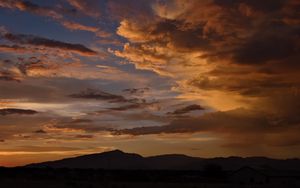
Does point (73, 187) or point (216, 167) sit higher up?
point (216, 167)

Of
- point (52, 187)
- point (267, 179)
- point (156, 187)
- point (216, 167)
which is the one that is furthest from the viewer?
point (216, 167)

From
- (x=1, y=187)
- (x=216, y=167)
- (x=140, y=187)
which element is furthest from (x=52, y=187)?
(x=216, y=167)

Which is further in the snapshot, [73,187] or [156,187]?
[156,187]

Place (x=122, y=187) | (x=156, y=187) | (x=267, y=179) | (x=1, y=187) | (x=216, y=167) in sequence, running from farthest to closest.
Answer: (x=216, y=167) < (x=267, y=179) < (x=156, y=187) < (x=122, y=187) < (x=1, y=187)

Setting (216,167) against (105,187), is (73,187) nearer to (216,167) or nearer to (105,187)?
(105,187)

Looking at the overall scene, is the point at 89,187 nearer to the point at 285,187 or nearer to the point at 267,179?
the point at 285,187

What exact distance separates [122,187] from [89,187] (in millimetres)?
5137

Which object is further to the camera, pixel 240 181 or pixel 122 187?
pixel 240 181

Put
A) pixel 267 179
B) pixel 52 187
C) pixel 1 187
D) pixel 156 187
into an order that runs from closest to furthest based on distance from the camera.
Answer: pixel 1 187
pixel 52 187
pixel 156 187
pixel 267 179

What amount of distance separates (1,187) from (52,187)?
283 inches

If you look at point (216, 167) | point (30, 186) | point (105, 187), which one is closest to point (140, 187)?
point (105, 187)

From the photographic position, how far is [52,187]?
65.1 metres

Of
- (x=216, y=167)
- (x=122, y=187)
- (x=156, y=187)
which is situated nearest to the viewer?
(x=122, y=187)

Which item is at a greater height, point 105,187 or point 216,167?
point 216,167
